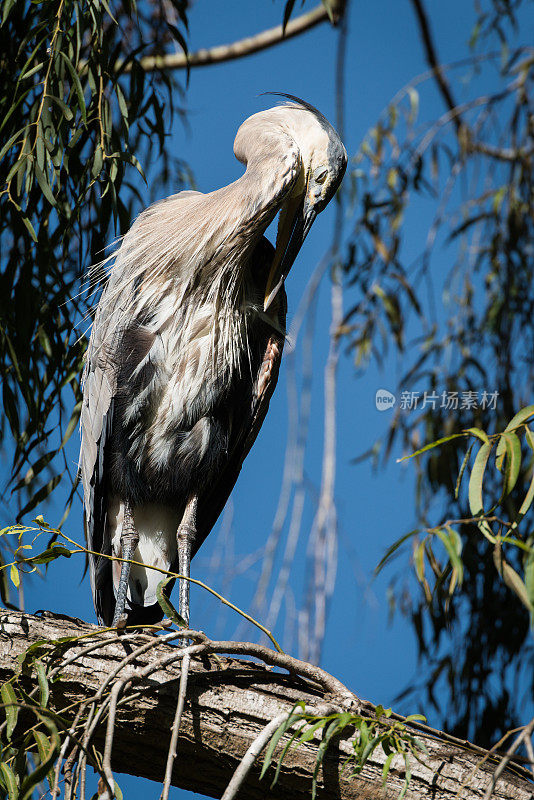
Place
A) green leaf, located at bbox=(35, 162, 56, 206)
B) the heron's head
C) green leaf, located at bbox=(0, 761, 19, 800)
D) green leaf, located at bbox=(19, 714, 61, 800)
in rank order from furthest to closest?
the heron's head < green leaf, located at bbox=(35, 162, 56, 206) < green leaf, located at bbox=(0, 761, 19, 800) < green leaf, located at bbox=(19, 714, 61, 800)

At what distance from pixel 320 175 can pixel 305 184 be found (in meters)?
0.04

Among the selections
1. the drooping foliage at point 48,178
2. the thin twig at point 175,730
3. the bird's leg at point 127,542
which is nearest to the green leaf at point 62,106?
the drooping foliage at point 48,178

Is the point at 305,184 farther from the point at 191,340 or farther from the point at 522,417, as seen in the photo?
the point at 522,417

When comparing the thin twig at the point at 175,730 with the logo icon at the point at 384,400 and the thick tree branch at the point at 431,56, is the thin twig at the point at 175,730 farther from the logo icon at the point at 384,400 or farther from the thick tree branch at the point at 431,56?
the thick tree branch at the point at 431,56

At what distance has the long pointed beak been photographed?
1803 millimetres

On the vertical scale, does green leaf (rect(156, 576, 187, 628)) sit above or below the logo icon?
below

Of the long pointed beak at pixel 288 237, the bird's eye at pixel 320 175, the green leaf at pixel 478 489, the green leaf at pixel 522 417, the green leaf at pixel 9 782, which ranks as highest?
the bird's eye at pixel 320 175

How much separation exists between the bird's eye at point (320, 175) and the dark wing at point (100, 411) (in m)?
0.46

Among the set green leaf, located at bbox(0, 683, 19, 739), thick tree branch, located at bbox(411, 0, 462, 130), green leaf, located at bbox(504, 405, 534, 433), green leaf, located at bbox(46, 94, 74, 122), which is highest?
thick tree branch, located at bbox(411, 0, 462, 130)

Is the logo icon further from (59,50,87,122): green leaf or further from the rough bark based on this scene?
the rough bark

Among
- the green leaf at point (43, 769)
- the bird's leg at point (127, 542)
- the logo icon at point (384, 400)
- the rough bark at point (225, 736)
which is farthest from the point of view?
the logo icon at point (384, 400)

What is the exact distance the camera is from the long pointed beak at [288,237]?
71.0 inches

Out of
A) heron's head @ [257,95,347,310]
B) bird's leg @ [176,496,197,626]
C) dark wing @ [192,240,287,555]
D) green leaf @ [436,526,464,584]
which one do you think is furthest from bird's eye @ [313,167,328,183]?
green leaf @ [436,526,464,584]

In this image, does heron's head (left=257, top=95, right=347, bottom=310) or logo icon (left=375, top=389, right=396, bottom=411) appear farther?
logo icon (left=375, top=389, right=396, bottom=411)
